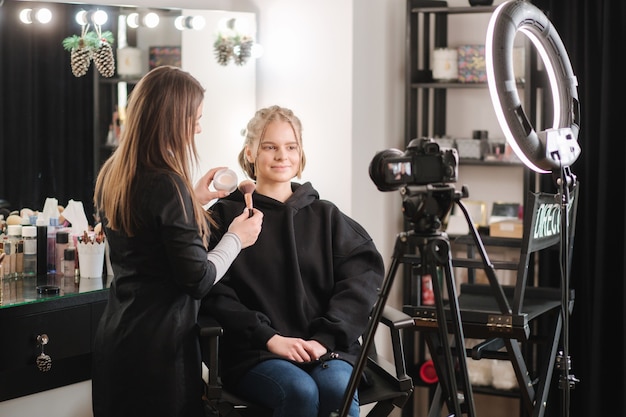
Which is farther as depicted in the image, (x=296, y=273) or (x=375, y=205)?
(x=375, y=205)

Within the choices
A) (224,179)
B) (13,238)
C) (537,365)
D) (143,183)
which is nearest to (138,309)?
(143,183)

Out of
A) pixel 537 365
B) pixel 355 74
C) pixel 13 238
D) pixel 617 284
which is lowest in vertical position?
pixel 537 365

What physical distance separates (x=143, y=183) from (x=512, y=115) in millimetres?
973

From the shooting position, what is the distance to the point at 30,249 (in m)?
2.93

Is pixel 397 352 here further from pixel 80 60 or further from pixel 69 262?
pixel 80 60

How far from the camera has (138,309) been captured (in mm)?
2195

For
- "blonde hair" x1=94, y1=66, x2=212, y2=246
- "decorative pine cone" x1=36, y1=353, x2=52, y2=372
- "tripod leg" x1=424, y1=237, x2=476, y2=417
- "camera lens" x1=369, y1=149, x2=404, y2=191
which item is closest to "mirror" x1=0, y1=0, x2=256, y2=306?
"decorative pine cone" x1=36, y1=353, x2=52, y2=372

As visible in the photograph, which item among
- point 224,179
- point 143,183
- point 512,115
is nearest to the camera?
point 143,183

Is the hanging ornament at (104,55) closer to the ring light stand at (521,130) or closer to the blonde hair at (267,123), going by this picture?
the blonde hair at (267,123)

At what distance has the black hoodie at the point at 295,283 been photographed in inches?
99.6

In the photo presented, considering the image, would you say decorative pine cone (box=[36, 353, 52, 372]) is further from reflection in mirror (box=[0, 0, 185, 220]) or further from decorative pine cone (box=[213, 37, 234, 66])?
decorative pine cone (box=[213, 37, 234, 66])

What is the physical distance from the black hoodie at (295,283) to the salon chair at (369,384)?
0.27 ft

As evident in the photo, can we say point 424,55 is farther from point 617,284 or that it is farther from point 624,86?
point 617,284

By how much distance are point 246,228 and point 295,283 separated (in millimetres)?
277
